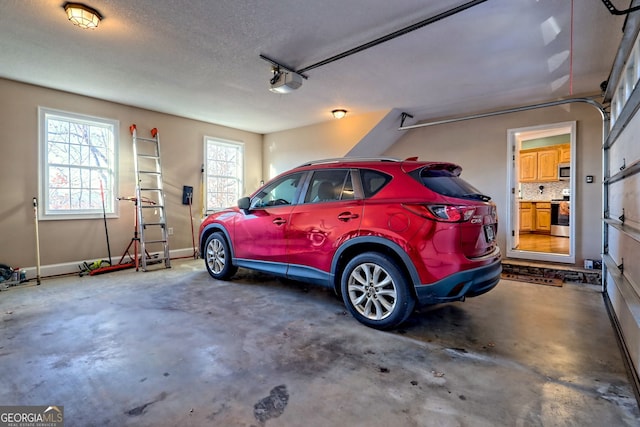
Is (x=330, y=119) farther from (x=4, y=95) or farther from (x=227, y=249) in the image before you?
(x=4, y=95)

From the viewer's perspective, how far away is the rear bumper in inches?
91.4

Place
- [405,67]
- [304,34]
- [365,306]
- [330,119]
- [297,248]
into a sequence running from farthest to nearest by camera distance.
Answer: [330,119] < [405,67] < [297,248] < [304,34] < [365,306]

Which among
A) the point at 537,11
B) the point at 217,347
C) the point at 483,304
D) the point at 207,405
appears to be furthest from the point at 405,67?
the point at 207,405

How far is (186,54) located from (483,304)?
419 cm

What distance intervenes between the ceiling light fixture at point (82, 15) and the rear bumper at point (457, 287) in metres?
3.50

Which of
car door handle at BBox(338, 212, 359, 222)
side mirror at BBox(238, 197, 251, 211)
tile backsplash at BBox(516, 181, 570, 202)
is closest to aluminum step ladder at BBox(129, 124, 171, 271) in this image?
side mirror at BBox(238, 197, 251, 211)

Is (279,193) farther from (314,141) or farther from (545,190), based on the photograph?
(545,190)

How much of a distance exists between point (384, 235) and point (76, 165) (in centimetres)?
490

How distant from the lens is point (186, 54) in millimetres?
3316

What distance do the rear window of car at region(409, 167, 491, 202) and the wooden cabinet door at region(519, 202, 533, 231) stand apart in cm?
690

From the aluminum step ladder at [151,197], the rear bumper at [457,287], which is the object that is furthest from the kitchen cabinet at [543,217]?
the aluminum step ladder at [151,197]

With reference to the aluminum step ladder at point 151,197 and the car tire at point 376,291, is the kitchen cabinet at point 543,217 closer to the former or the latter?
the car tire at point 376,291

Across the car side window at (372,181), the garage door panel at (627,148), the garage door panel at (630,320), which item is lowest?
the garage door panel at (630,320)

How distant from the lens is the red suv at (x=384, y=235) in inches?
92.7
